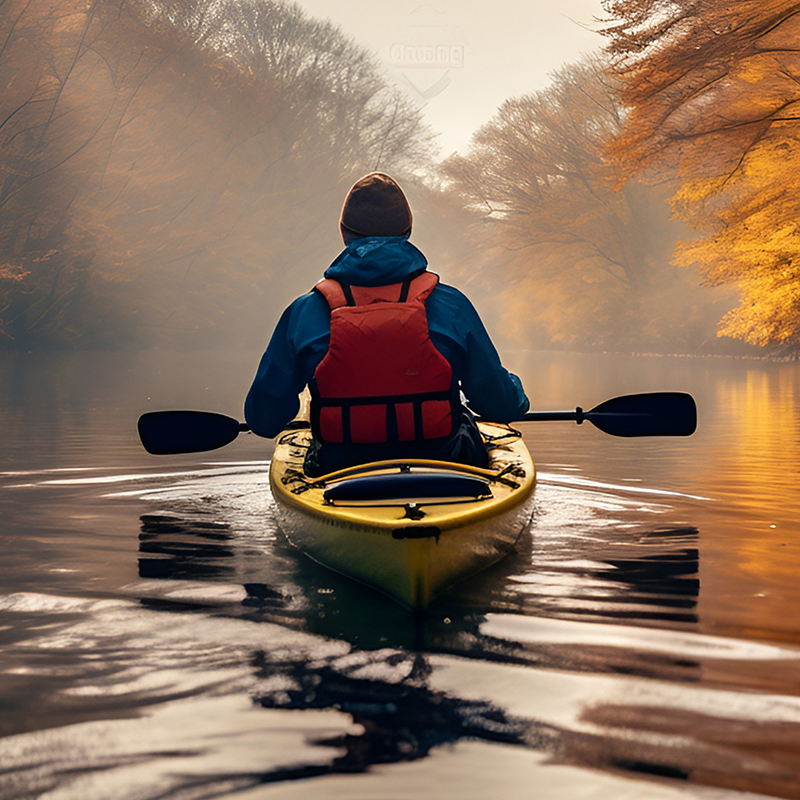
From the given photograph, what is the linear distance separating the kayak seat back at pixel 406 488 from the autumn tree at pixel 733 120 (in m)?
12.2

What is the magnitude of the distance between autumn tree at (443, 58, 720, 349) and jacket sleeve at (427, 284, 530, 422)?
2792 centimetres

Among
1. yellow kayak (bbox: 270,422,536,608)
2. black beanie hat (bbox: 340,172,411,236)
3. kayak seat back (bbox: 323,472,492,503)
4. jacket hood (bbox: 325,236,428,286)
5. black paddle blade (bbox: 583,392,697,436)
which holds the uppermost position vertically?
black beanie hat (bbox: 340,172,411,236)

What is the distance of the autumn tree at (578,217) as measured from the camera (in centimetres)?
3222

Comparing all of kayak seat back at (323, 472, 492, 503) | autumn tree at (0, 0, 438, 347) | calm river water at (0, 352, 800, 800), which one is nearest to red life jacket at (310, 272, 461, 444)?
kayak seat back at (323, 472, 492, 503)

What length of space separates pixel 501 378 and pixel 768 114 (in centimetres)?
1271

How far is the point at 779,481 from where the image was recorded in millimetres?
6656

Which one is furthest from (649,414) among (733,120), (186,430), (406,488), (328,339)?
(733,120)

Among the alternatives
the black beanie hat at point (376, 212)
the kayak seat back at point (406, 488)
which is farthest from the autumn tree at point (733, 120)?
the kayak seat back at point (406, 488)

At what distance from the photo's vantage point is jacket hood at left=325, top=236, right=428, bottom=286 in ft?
12.8

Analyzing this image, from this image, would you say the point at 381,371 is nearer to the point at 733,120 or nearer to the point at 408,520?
the point at 408,520

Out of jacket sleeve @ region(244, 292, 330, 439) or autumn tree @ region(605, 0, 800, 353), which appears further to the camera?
autumn tree @ region(605, 0, 800, 353)

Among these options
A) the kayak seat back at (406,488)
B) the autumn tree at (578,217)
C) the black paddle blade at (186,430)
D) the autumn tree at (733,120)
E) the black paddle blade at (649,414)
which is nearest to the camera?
the kayak seat back at (406,488)

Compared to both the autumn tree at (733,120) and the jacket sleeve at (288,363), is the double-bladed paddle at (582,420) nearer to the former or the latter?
the jacket sleeve at (288,363)

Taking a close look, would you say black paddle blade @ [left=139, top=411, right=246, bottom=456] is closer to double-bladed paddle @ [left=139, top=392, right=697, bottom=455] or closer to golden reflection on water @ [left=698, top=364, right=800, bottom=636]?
double-bladed paddle @ [left=139, top=392, right=697, bottom=455]
